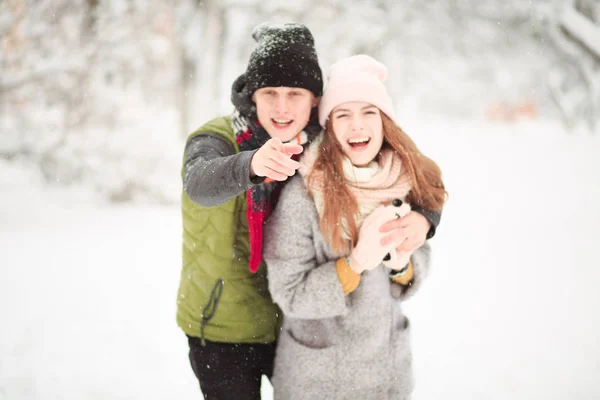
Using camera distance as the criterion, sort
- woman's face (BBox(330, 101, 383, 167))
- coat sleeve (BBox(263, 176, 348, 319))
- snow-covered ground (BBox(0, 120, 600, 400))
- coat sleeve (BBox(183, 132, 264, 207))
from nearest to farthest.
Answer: coat sleeve (BBox(183, 132, 264, 207))
coat sleeve (BBox(263, 176, 348, 319))
woman's face (BBox(330, 101, 383, 167))
snow-covered ground (BBox(0, 120, 600, 400))

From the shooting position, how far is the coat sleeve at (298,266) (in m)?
1.69

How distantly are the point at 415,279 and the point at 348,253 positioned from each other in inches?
15.1

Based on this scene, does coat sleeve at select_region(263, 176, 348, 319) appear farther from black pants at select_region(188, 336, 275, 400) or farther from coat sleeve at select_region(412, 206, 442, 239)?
coat sleeve at select_region(412, 206, 442, 239)

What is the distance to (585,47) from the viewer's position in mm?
4848

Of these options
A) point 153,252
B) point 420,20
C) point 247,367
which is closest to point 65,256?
point 153,252

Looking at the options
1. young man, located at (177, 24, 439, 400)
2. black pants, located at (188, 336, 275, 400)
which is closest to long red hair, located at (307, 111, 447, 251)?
young man, located at (177, 24, 439, 400)

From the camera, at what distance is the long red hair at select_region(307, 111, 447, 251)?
174 cm

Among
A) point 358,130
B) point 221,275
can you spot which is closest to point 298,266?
point 221,275

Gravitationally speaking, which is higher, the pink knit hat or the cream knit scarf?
the pink knit hat

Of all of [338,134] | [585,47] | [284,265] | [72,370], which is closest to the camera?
[284,265]

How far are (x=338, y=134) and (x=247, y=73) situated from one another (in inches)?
20.4

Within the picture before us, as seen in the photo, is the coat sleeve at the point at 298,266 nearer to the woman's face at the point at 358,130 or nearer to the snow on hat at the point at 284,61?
the woman's face at the point at 358,130

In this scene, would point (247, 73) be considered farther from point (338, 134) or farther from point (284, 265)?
point (284, 265)

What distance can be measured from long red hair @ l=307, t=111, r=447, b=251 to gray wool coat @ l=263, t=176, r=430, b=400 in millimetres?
69
